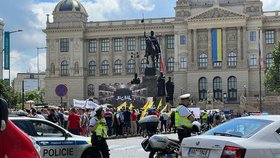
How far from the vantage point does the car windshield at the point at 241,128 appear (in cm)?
1058

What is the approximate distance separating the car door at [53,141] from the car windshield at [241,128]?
207 inches

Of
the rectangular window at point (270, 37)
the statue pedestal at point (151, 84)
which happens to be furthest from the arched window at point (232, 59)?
the statue pedestal at point (151, 84)

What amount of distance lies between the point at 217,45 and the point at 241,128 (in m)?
93.4

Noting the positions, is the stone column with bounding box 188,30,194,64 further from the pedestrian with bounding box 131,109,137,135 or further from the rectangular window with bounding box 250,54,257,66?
the pedestrian with bounding box 131,109,137,135

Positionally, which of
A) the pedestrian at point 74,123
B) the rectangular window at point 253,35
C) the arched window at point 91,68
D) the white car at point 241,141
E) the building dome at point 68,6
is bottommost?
the pedestrian at point 74,123

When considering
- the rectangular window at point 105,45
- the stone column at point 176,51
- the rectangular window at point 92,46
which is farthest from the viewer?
the rectangular window at point 92,46

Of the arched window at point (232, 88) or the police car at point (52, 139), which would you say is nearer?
the police car at point (52, 139)

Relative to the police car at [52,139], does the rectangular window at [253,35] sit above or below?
above

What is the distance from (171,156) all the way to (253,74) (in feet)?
293

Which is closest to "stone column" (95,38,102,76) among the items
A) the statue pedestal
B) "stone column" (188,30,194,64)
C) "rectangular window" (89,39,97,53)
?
"rectangular window" (89,39,97,53)

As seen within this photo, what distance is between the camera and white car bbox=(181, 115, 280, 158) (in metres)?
10.1

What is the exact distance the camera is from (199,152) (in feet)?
35.7

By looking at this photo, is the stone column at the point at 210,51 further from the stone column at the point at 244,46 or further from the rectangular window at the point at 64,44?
the rectangular window at the point at 64,44

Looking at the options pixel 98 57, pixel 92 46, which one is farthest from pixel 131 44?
pixel 92 46
